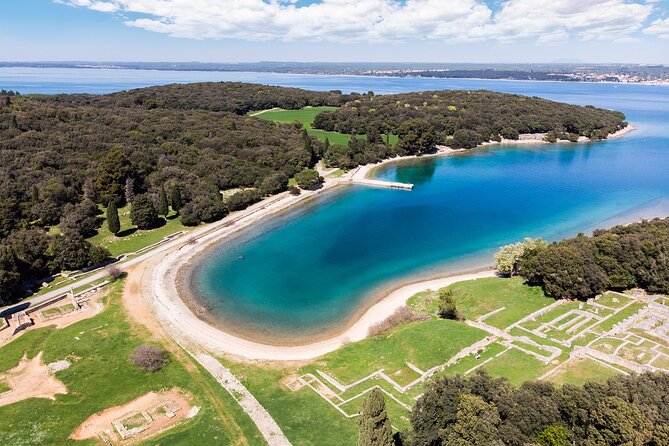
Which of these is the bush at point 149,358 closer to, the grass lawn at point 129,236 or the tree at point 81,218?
the grass lawn at point 129,236

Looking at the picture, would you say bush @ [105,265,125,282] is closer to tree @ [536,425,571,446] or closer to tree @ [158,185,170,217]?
tree @ [158,185,170,217]

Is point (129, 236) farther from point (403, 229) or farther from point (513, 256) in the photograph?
point (513, 256)

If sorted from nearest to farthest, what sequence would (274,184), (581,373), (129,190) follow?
1. (581,373)
2. (129,190)
3. (274,184)

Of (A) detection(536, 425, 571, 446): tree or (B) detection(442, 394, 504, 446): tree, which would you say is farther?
(B) detection(442, 394, 504, 446): tree

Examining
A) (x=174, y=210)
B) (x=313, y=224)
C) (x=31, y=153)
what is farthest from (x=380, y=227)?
(x=31, y=153)

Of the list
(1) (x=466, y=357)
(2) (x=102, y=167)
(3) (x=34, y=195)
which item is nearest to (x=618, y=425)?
(1) (x=466, y=357)

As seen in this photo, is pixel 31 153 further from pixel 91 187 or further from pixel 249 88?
pixel 249 88

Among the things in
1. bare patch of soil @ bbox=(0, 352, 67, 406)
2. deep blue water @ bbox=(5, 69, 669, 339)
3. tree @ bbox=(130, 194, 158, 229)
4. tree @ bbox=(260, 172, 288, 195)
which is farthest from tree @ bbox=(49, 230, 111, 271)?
tree @ bbox=(260, 172, 288, 195)
